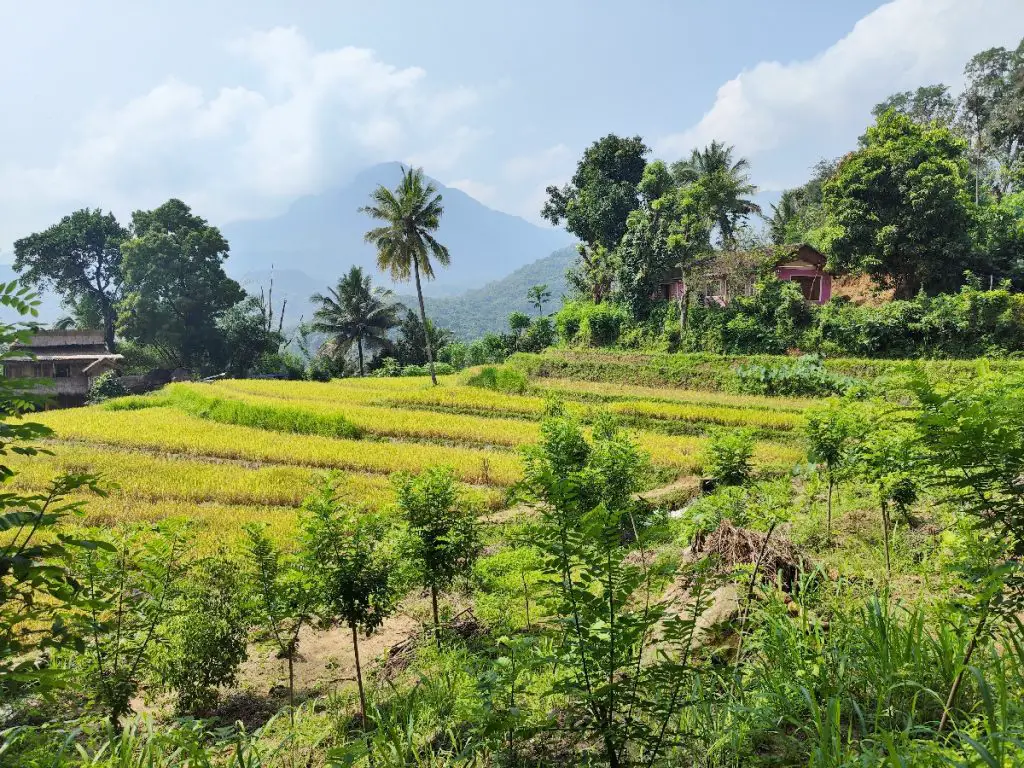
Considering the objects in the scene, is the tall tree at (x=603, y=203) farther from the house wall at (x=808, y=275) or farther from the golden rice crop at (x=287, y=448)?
the golden rice crop at (x=287, y=448)

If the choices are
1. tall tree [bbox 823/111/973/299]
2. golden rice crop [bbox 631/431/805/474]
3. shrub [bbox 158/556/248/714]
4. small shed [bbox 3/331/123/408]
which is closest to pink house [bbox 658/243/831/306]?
tall tree [bbox 823/111/973/299]

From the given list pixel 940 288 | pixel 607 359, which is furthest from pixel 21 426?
pixel 940 288

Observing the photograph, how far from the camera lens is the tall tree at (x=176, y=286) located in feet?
139

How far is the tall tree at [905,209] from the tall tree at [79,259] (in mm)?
54087

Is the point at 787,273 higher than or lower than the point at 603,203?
lower

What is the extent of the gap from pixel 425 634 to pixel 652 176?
118 feet

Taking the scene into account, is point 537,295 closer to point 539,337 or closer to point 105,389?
point 539,337

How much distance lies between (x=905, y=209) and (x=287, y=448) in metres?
27.9

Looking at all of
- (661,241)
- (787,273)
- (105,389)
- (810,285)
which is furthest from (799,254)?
(105,389)

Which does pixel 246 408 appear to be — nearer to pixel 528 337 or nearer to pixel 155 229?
pixel 528 337

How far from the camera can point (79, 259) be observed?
50906 mm

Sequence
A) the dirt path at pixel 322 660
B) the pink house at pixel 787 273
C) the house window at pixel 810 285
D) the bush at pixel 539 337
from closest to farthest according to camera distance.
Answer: the dirt path at pixel 322 660, the pink house at pixel 787 273, the house window at pixel 810 285, the bush at pixel 539 337

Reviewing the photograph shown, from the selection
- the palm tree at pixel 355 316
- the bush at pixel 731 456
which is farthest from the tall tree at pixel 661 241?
the bush at pixel 731 456

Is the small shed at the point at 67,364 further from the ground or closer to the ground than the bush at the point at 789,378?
further from the ground
